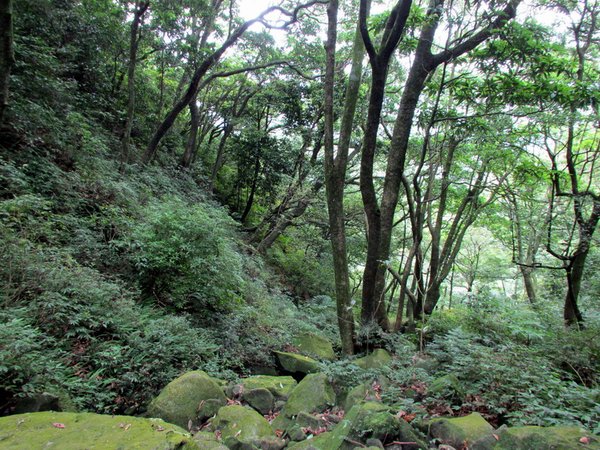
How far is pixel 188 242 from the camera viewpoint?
6.63 meters

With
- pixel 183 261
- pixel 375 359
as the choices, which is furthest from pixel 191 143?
pixel 375 359

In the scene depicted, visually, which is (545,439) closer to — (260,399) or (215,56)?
(260,399)

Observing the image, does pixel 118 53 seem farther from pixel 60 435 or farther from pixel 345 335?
pixel 60 435

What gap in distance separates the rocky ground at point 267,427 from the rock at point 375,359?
1.00m

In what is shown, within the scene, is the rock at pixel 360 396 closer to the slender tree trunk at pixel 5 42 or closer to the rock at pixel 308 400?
the rock at pixel 308 400

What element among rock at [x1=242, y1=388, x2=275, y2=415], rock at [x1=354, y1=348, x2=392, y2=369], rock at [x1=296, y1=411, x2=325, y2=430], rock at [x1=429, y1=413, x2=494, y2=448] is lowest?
rock at [x1=242, y1=388, x2=275, y2=415]

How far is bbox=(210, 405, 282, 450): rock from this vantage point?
353 cm

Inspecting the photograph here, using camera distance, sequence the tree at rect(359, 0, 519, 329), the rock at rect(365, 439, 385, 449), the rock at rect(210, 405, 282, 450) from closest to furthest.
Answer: the rock at rect(365, 439, 385, 449)
the rock at rect(210, 405, 282, 450)
the tree at rect(359, 0, 519, 329)

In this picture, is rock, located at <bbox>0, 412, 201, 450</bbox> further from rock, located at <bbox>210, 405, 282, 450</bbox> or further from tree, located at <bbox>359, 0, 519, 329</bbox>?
tree, located at <bbox>359, 0, 519, 329</bbox>

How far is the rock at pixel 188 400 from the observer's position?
3895mm

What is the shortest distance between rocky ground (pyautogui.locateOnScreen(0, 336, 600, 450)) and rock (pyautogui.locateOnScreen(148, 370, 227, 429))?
11mm

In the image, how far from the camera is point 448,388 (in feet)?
13.1

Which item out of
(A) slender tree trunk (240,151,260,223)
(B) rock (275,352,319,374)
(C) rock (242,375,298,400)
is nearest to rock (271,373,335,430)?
(C) rock (242,375,298,400)

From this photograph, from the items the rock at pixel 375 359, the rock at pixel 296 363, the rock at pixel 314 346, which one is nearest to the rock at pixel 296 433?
the rock at pixel 375 359
